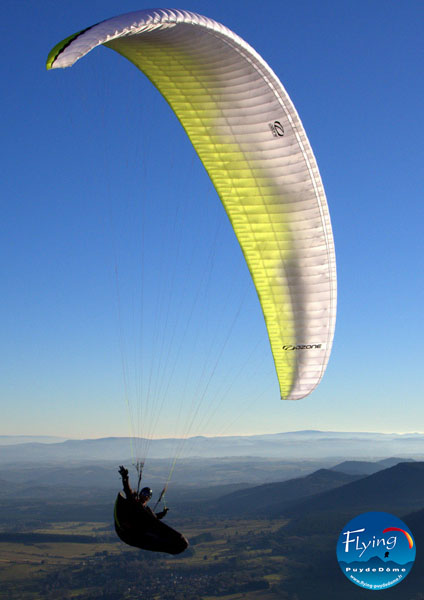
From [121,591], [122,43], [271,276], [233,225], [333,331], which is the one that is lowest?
[121,591]

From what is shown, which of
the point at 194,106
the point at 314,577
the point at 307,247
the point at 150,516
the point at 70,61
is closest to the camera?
the point at 70,61

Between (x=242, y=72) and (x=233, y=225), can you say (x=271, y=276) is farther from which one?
(x=242, y=72)

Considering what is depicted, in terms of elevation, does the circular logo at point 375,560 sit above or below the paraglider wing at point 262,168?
below

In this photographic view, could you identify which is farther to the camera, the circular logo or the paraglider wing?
the circular logo

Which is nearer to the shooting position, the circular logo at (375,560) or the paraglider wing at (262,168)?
the paraglider wing at (262,168)

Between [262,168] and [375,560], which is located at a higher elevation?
[262,168]

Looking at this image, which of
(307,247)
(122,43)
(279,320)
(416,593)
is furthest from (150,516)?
(416,593)

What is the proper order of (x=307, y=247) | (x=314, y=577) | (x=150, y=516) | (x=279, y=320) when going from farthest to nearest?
1. (x=314, y=577)
2. (x=279, y=320)
3. (x=307, y=247)
4. (x=150, y=516)

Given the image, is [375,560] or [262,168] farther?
[375,560]
